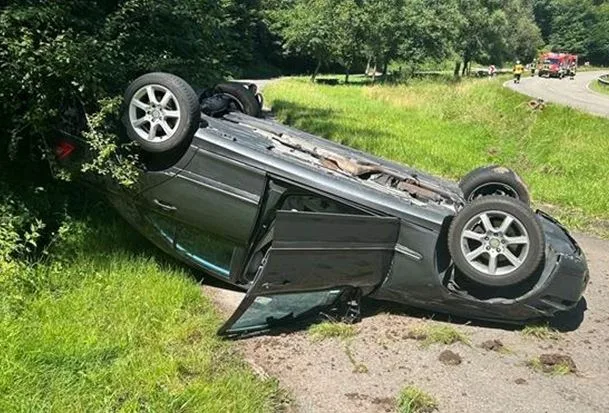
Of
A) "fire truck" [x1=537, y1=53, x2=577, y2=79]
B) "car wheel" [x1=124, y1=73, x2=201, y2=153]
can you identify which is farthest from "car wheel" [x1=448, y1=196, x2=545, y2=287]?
"fire truck" [x1=537, y1=53, x2=577, y2=79]

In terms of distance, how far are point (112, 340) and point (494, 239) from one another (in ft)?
8.54

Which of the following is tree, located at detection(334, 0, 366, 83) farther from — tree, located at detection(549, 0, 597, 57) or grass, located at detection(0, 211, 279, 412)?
tree, located at detection(549, 0, 597, 57)

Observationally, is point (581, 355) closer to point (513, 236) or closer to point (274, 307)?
point (513, 236)

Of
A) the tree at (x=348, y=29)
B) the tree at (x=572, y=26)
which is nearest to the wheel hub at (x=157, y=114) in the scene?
the tree at (x=348, y=29)

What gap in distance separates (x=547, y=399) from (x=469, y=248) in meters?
1.10

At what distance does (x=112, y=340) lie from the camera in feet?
12.6

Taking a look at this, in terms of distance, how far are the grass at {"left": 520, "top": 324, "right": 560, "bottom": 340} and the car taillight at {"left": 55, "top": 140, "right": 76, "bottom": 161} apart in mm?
3697

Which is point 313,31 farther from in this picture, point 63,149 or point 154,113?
point 154,113

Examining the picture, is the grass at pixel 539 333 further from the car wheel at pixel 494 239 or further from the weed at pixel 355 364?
the weed at pixel 355 364

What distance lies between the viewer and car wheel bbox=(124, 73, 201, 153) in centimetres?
444

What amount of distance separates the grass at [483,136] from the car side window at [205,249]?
219 inches

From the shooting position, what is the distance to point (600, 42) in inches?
3893

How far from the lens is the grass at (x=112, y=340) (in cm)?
325

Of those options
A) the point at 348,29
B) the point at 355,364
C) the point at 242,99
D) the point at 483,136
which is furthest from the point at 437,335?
the point at 348,29
